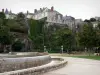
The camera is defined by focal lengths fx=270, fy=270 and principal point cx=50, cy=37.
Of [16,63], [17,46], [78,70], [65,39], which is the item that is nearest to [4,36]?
[17,46]

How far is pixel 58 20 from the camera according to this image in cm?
13112

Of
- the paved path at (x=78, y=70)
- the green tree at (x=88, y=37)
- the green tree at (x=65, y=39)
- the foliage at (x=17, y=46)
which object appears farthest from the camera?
the green tree at (x=65, y=39)

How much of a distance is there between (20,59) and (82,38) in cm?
4357

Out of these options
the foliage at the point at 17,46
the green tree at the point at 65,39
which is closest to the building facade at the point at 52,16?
the green tree at the point at 65,39

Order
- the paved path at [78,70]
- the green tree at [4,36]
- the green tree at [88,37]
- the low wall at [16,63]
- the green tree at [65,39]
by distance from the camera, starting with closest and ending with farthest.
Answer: the low wall at [16,63], the paved path at [78,70], the green tree at [88,37], the green tree at [4,36], the green tree at [65,39]

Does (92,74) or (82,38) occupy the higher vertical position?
(82,38)

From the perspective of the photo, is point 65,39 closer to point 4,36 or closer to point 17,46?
point 17,46

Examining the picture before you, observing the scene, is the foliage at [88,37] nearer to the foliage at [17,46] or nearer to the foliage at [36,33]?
the foliage at [17,46]

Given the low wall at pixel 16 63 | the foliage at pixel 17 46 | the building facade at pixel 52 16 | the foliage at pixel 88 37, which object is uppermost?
the building facade at pixel 52 16

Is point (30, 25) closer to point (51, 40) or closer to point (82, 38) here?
point (51, 40)

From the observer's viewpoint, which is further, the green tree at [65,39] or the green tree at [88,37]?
the green tree at [65,39]

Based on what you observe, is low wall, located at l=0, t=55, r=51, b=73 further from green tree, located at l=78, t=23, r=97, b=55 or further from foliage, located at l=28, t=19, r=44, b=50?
foliage, located at l=28, t=19, r=44, b=50

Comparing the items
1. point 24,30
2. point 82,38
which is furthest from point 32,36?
point 82,38

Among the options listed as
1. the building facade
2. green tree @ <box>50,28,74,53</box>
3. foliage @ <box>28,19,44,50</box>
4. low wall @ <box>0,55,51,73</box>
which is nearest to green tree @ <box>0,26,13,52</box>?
foliage @ <box>28,19,44,50</box>
